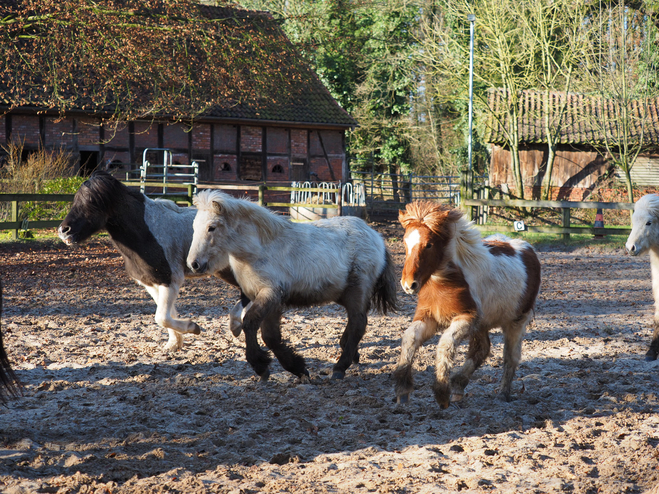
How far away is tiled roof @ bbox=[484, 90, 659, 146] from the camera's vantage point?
79.7 feet

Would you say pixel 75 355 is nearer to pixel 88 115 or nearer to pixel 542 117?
pixel 88 115

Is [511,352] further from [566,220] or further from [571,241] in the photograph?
[566,220]

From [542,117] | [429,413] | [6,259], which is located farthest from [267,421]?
[542,117]

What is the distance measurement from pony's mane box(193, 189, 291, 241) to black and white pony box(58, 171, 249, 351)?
107 cm

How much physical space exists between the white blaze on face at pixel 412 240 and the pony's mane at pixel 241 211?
4.67 ft

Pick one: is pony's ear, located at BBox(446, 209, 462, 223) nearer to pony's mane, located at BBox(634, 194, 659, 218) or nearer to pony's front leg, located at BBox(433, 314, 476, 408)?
pony's front leg, located at BBox(433, 314, 476, 408)

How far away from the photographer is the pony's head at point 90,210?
20.5 feet

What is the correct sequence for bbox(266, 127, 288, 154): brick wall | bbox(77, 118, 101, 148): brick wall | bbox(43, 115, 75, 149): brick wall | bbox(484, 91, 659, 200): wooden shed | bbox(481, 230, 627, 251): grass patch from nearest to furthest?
bbox(481, 230, 627, 251): grass patch < bbox(43, 115, 75, 149): brick wall < bbox(77, 118, 101, 148): brick wall < bbox(484, 91, 659, 200): wooden shed < bbox(266, 127, 288, 154): brick wall

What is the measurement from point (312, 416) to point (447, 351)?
1.07 m

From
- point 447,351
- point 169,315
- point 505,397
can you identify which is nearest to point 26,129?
point 169,315

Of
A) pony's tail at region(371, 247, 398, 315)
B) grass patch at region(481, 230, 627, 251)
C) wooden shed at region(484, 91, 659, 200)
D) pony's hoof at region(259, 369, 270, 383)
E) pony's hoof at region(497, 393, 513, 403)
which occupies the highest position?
wooden shed at region(484, 91, 659, 200)

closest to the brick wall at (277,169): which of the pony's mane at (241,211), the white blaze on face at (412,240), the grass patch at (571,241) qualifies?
the grass patch at (571,241)

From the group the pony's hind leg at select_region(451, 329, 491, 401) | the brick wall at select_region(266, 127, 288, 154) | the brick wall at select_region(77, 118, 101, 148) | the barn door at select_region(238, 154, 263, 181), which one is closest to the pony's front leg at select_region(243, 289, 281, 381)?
the pony's hind leg at select_region(451, 329, 491, 401)

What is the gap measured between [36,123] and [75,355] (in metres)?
17.6
